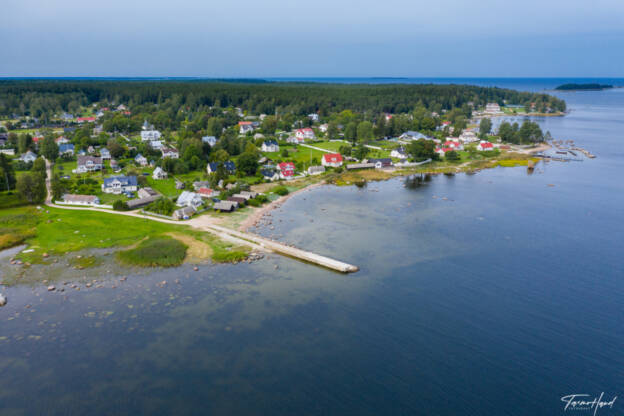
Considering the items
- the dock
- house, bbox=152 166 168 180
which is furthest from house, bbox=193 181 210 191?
the dock

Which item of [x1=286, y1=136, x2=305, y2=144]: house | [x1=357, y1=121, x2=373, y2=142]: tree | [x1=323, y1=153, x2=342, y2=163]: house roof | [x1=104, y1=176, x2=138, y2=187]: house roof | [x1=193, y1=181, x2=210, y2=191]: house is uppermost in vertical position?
[x1=357, y1=121, x2=373, y2=142]: tree

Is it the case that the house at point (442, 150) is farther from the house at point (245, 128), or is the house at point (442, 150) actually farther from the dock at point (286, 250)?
the dock at point (286, 250)

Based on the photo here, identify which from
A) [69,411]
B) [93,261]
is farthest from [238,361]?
[93,261]

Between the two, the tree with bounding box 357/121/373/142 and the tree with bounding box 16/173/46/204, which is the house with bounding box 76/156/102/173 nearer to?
the tree with bounding box 16/173/46/204

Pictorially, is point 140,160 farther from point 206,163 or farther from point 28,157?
point 28,157

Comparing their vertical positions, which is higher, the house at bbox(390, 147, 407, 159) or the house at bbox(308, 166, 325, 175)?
the house at bbox(390, 147, 407, 159)

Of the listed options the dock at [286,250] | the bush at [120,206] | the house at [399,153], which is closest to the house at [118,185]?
the bush at [120,206]

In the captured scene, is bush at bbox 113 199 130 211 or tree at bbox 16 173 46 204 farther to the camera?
tree at bbox 16 173 46 204
